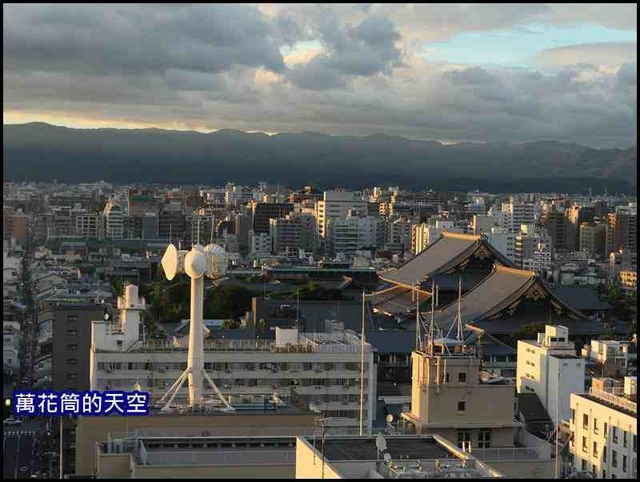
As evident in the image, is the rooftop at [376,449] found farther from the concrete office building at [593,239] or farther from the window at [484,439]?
the concrete office building at [593,239]

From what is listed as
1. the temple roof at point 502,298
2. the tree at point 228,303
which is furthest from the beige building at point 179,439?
the tree at point 228,303

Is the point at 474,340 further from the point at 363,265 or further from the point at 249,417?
the point at 363,265

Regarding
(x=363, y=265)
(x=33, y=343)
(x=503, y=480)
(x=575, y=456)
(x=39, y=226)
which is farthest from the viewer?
(x=39, y=226)

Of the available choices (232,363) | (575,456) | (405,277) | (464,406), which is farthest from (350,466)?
(405,277)

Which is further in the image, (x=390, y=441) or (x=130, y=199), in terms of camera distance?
(x=130, y=199)

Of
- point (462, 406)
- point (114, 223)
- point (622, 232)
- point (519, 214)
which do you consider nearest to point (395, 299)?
point (462, 406)

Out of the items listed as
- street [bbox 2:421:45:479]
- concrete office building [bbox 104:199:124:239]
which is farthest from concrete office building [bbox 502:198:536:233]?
street [bbox 2:421:45:479]

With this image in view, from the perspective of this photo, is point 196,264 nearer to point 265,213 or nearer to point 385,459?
point 385,459
